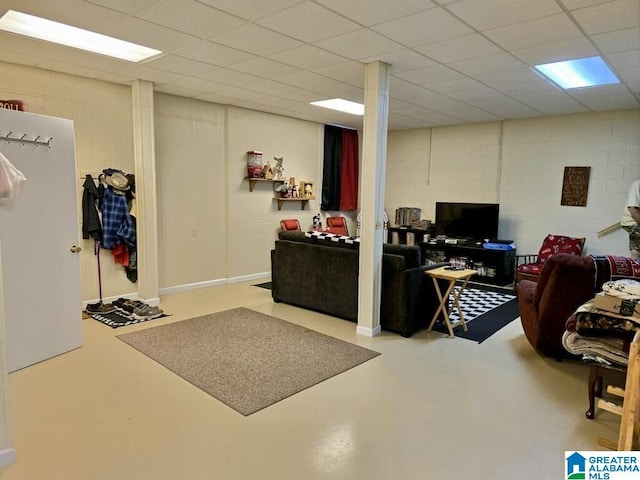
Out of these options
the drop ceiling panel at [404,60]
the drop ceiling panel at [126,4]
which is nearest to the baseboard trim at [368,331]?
the drop ceiling panel at [404,60]

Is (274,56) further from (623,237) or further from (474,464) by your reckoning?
(623,237)

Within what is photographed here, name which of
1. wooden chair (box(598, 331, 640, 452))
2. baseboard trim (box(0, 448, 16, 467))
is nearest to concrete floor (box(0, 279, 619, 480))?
baseboard trim (box(0, 448, 16, 467))

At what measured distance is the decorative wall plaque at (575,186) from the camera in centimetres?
617

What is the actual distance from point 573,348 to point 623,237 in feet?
13.6

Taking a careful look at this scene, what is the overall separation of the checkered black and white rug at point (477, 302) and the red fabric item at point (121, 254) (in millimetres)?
3946

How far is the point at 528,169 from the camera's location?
264 inches

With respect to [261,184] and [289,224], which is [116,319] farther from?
[289,224]

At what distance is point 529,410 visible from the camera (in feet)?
9.27

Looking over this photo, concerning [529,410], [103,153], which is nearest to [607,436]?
[529,410]

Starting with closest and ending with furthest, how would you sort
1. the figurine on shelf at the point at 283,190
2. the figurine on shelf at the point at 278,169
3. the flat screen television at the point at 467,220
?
the flat screen television at the point at 467,220 → the figurine on shelf at the point at 278,169 → the figurine on shelf at the point at 283,190

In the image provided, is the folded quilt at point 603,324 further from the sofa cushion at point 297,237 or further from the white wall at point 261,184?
the white wall at point 261,184

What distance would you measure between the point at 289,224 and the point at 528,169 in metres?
3.97

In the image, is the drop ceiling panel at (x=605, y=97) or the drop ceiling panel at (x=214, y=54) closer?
the drop ceiling panel at (x=214, y=54)

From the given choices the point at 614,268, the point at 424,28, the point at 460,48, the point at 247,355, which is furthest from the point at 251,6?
the point at 614,268
